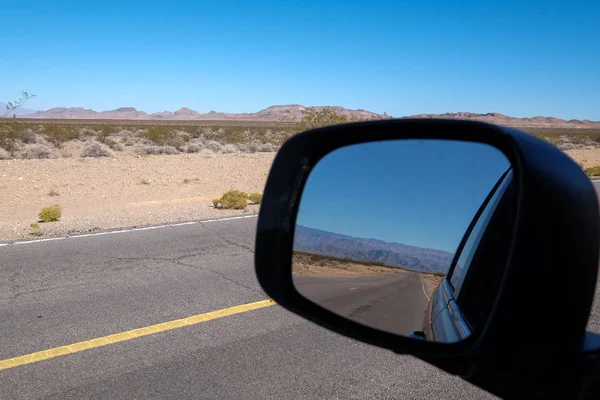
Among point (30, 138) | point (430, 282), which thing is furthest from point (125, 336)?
point (30, 138)

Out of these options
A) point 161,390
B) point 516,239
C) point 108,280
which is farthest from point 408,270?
point 108,280

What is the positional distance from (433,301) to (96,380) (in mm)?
2787

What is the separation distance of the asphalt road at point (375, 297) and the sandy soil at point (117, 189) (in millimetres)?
9039

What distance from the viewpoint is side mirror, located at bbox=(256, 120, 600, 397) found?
4.04ft

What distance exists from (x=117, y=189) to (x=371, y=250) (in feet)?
59.8

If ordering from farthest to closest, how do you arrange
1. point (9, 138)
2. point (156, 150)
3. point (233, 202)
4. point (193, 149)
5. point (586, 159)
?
point (193, 149), point (586, 159), point (156, 150), point (9, 138), point (233, 202)

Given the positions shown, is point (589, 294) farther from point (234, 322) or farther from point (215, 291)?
point (215, 291)

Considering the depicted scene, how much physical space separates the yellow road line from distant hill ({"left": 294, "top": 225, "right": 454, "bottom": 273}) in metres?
3.21

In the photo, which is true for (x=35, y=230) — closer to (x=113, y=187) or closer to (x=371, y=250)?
(x=113, y=187)

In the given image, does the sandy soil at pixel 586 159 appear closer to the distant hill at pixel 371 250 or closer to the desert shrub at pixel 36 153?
the desert shrub at pixel 36 153

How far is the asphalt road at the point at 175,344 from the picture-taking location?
A: 3.93m


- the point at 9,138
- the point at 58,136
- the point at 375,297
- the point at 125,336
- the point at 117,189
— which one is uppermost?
the point at 375,297

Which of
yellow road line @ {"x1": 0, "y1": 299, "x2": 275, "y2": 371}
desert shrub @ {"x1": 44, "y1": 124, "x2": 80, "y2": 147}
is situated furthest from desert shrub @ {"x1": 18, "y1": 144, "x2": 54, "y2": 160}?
yellow road line @ {"x1": 0, "y1": 299, "x2": 275, "y2": 371}

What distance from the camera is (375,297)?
2.12 metres
